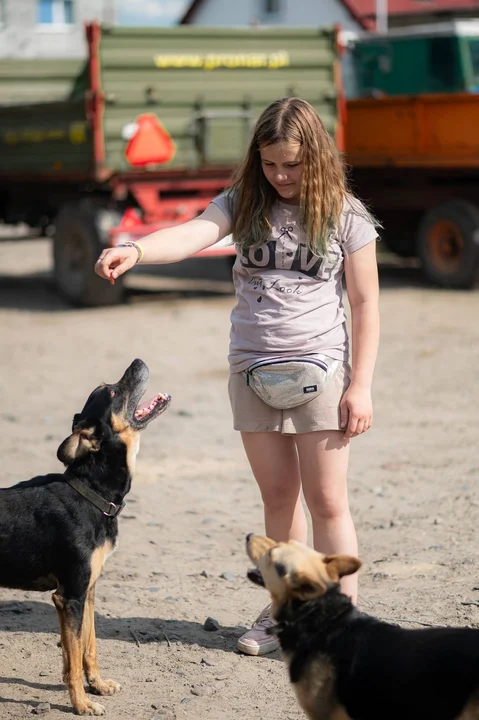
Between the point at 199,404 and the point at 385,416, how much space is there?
141cm

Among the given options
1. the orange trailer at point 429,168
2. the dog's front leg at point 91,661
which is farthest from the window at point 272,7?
the dog's front leg at point 91,661

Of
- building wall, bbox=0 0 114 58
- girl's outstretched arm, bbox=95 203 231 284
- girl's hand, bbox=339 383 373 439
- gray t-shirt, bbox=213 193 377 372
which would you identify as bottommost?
girl's hand, bbox=339 383 373 439

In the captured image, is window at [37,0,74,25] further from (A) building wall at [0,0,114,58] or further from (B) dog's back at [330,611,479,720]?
(B) dog's back at [330,611,479,720]

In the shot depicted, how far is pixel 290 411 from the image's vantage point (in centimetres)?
385

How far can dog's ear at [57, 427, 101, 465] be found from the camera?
154 inches

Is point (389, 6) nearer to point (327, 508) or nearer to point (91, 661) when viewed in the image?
point (327, 508)

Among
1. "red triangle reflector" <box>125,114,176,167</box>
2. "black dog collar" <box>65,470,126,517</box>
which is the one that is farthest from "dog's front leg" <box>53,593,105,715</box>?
"red triangle reflector" <box>125,114,176,167</box>

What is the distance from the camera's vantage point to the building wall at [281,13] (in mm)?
30547

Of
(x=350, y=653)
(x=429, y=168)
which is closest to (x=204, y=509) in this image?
(x=350, y=653)

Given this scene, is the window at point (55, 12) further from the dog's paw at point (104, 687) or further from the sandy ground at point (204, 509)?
the dog's paw at point (104, 687)

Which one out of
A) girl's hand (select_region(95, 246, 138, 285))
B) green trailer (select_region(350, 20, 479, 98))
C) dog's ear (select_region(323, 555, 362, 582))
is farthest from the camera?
green trailer (select_region(350, 20, 479, 98))

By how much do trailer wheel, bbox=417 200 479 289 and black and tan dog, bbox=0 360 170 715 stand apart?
9.07 metres

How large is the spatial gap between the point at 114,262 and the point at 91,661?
1.48 metres

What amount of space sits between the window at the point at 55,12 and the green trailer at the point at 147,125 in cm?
2942
